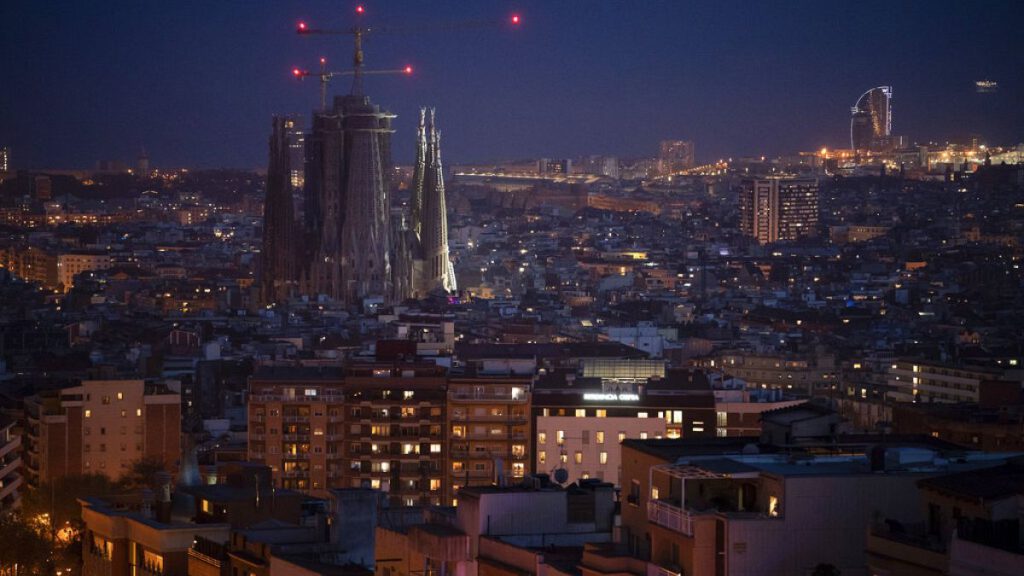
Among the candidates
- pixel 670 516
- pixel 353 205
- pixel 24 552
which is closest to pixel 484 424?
pixel 24 552

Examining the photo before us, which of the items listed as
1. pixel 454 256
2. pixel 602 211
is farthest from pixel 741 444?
pixel 602 211

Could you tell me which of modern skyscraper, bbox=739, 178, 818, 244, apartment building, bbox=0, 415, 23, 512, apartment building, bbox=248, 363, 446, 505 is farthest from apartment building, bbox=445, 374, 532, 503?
modern skyscraper, bbox=739, 178, 818, 244

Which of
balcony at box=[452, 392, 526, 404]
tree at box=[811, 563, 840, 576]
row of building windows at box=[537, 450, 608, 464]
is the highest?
tree at box=[811, 563, 840, 576]

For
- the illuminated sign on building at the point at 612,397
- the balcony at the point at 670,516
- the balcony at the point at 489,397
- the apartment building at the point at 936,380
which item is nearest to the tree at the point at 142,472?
the balcony at the point at 489,397

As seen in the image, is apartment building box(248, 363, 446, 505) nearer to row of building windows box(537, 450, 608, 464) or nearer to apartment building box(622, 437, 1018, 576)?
row of building windows box(537, 450, 608, 464)

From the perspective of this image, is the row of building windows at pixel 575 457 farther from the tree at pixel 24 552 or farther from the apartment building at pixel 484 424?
the tree at pixel 24 552

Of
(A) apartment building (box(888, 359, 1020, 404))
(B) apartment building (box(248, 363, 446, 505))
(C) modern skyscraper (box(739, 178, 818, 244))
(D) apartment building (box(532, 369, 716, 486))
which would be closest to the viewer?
(D) apartment building (box(532, 369, 716, 486))
